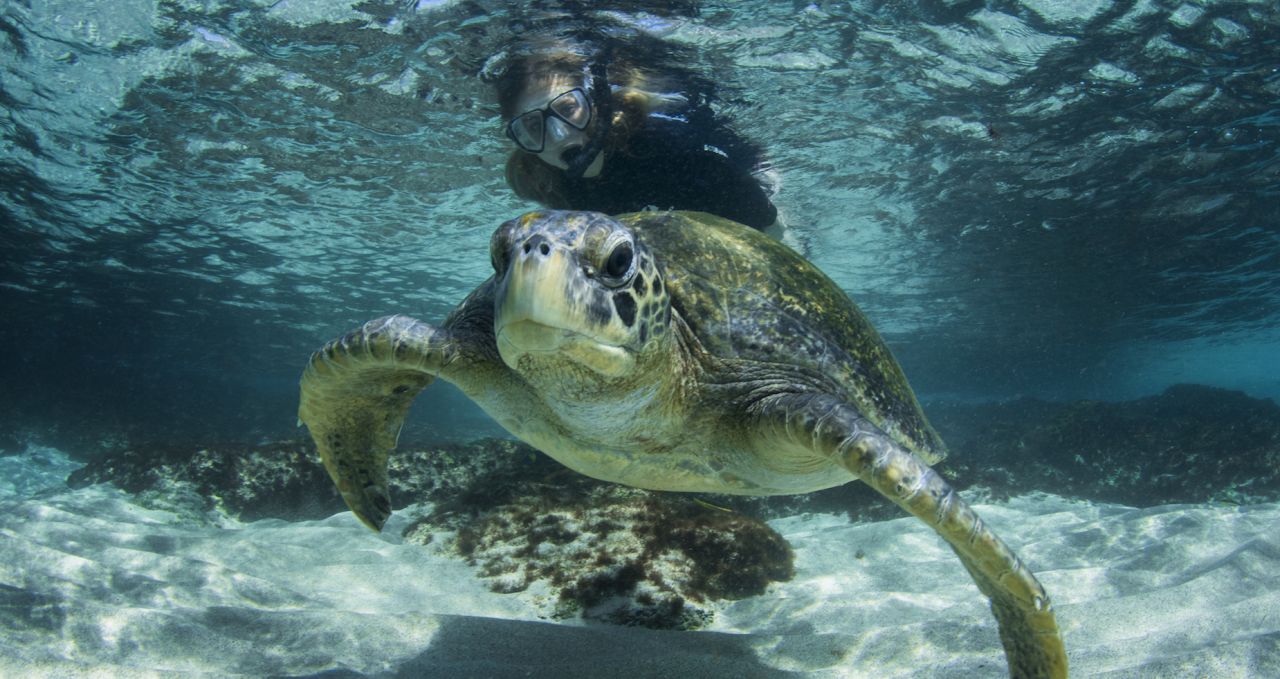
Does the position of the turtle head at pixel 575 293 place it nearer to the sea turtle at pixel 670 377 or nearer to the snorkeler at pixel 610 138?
the sea turtle at pixel 670 377

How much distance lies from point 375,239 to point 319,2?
9.99m

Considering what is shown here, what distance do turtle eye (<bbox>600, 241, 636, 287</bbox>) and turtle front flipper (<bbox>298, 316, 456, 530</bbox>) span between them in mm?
1288

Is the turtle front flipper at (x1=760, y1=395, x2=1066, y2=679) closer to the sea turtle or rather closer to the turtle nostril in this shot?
the sea turtle

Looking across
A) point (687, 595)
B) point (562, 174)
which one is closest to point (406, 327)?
point (687, 595)

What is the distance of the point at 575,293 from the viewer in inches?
77.4

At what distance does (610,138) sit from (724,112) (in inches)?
105

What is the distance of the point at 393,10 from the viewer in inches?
289

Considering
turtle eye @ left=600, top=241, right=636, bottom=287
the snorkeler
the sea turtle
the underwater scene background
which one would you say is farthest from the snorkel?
turtle eye @ left=600, top=241, right=636, bottom=287

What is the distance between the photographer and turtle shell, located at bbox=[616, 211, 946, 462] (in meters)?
3.10

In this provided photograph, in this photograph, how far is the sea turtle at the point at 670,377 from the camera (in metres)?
2.13

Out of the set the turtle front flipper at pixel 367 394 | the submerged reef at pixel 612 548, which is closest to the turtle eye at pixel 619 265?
the turtle front flipper at pixel 367 394

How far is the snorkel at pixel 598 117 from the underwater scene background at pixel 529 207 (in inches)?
42.1

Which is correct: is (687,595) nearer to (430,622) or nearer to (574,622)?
(574,622)

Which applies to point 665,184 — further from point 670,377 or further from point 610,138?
point 670,377
